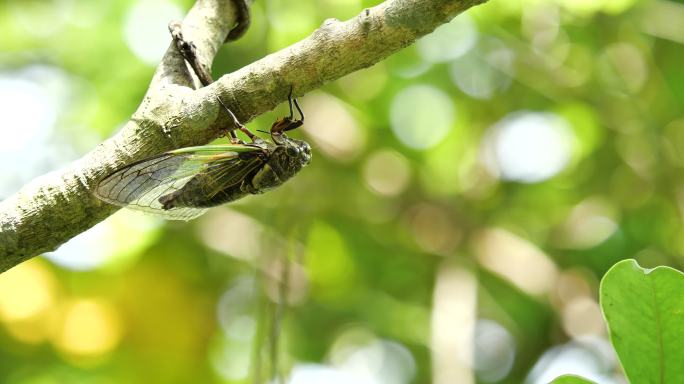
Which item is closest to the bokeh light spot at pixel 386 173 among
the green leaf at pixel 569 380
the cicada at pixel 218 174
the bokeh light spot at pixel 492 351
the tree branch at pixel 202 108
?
the bokeh light spot at pixel 492 351

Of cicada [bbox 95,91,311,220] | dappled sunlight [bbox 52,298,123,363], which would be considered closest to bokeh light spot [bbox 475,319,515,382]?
dappled sunlight [bbox 52,298,123,363]

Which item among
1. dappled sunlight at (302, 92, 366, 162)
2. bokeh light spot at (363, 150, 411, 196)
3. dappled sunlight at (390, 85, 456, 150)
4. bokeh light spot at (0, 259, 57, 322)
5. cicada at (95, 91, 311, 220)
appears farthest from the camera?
dappled sunlight at (390, 85, 456, 150)

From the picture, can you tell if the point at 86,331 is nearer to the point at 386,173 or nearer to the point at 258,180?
the point at 386,173

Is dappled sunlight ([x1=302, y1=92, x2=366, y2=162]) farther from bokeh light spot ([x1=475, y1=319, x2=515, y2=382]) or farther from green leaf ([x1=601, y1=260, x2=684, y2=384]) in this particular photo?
green leaf ([x1=601, y1=260, x2=684, y2=384])

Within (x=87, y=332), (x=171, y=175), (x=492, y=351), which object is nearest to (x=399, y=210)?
(x=492, y=351)

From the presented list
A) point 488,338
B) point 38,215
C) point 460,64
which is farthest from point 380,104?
point 38,215

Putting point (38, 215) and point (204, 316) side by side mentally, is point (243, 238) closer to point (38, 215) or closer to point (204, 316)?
point (204, 316)

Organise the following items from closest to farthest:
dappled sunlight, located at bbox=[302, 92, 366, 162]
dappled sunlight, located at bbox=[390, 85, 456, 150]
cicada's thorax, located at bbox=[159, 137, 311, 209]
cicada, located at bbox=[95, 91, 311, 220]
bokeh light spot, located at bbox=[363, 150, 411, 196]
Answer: cicada, located at bbox=[95, 91, 311, 220], cicada's thorax, located at bbox=[159, 137, 311, 209], dappled sunlight, located at bbox=[302, 92, 366, 162], bokeh light spot, located at bbox=[363, 150, 411, 196], dappled sunlight, located at bbox=[390, 85, 456, 150]
